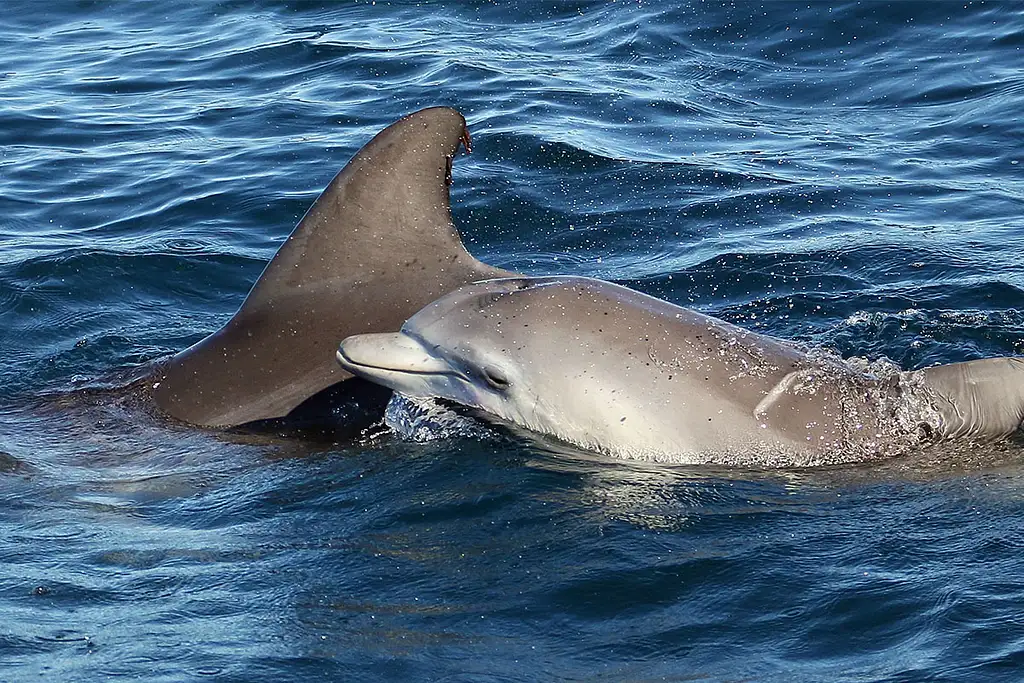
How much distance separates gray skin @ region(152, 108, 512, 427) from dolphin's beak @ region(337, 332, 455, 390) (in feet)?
1.86

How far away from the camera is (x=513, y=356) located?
728 cm

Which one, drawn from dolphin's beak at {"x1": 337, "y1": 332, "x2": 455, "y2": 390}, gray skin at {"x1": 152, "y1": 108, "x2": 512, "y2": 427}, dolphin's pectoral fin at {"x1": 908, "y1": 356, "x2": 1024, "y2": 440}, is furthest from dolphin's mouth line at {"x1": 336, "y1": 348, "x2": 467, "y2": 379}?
dolphin's pectoral fin at {"x1": 908, "y1": 356, "x2": 1024, "y2": 440}

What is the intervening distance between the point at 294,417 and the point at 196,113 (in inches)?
362

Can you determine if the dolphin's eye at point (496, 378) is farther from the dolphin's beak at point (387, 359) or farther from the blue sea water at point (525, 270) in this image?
the blue sea water at point (525, 270)

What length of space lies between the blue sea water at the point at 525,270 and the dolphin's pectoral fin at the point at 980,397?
0.43 feet

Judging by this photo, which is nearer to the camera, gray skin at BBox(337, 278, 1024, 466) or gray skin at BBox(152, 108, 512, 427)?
gray skin at BBox(337, 278, 1024, 466)

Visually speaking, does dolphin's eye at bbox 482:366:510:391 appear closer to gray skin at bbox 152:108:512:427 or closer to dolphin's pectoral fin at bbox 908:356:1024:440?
gray skin at bbox 152:108:512:427

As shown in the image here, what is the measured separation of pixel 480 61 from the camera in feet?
57.2

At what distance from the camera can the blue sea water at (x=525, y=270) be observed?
602cm

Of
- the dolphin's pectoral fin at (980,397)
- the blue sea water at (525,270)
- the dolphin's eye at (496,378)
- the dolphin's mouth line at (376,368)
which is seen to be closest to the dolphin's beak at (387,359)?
the dolphin's mouth line at (376,368)

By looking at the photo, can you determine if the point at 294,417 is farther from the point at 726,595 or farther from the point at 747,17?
the point at 747,17

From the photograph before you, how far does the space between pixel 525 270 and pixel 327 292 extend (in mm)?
3568

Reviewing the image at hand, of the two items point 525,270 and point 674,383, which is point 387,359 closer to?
point 674,383

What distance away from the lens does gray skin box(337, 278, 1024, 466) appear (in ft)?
23.4
